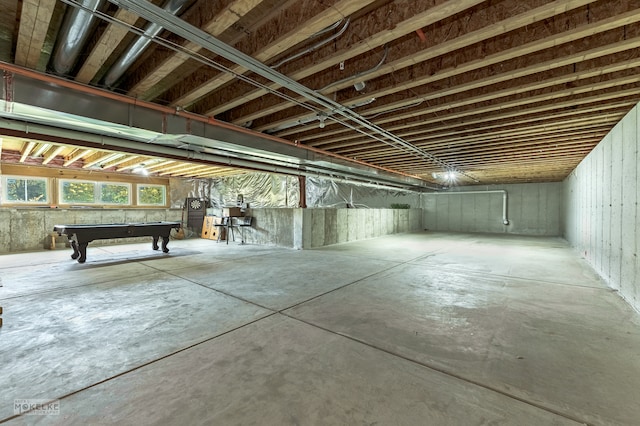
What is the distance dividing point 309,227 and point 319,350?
16.9ft

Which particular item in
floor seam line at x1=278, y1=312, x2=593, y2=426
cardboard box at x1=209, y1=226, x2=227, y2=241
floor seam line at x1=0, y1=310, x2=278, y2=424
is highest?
cardboard box at x1=209, y1=226, x2=227, y2=241

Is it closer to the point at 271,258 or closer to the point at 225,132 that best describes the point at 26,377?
the point at 225,132

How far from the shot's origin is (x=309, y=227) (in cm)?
700

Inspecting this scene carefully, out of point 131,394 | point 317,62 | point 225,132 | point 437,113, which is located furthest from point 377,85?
point 131,394

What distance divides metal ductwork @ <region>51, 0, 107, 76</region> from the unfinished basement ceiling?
0.01m

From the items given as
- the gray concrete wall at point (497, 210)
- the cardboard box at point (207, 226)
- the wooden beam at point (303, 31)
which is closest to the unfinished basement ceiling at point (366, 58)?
the wooden beam at point (303, 31)

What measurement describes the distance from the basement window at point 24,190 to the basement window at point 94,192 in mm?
355

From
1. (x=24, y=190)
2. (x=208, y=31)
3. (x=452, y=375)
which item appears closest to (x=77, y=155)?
(x=24, y=190)

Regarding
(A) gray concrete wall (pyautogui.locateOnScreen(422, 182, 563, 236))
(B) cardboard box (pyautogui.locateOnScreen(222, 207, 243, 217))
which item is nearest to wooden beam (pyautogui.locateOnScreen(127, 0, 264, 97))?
(B) cardboard box (pyautogui.locateOnScreen(222, 207, 243, 217))

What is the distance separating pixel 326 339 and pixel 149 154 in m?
4.31

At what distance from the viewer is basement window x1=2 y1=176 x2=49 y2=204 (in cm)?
645

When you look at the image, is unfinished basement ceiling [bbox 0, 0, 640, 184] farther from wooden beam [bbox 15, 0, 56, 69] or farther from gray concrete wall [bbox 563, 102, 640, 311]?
gray concrete wall [bbox 563, 102, 640, 311]

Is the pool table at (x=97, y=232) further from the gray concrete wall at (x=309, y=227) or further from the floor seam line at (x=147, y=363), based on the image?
the floor seam line at (x=147, y=363)

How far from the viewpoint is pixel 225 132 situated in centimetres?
356
